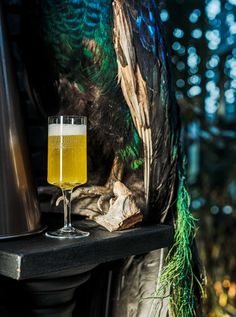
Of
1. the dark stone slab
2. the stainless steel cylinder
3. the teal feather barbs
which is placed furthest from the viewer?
the teal feather barbs

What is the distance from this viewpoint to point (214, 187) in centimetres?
202

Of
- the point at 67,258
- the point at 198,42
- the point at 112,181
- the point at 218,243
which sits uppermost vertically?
the point at 198,42

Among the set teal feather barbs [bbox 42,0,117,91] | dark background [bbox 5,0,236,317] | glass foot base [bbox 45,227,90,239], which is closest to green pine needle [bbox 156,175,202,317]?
glass foot base [bbox 45,227,90,239]

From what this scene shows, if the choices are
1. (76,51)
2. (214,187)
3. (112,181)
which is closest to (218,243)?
(214,187)

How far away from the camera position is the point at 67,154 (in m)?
0.93

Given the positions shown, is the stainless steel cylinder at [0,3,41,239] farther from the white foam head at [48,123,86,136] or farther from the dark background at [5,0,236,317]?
the dark background at [5,0,236,317]

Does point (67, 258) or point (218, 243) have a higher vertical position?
point (67, 258)

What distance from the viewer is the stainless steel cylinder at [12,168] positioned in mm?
864

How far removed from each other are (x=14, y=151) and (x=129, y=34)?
0.36m

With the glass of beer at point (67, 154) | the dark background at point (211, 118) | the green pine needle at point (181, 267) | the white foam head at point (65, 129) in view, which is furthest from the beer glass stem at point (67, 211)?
the dark background at point (211, 118)

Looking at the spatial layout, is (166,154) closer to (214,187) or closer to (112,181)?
(112,181)

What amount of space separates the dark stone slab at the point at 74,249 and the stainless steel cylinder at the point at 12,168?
4 centimetres

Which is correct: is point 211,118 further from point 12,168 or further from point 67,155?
point 12,168

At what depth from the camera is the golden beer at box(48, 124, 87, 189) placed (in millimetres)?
930
